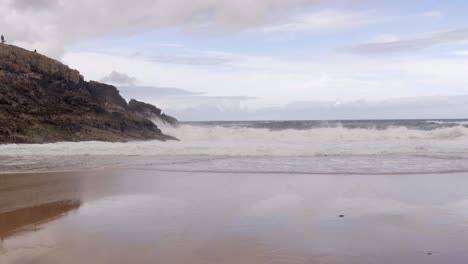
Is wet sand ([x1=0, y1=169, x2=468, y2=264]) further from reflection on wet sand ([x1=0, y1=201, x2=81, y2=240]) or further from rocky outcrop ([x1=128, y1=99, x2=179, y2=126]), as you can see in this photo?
rocky outcrop ([x1=128, y1=99, x2=179, y2=126])

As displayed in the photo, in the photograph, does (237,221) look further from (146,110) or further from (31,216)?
(146,110)

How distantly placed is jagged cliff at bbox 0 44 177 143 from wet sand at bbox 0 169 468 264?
14086mm

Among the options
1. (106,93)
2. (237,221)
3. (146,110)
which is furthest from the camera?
(146,110)

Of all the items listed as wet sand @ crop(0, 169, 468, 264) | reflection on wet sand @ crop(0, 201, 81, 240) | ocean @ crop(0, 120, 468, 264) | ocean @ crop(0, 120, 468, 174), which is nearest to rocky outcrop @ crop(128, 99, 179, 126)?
ocean @ crop(0, 120, 468, 174)

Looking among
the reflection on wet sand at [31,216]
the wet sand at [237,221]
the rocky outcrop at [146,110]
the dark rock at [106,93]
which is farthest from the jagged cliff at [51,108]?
the reflection on wet sand at [31,216]

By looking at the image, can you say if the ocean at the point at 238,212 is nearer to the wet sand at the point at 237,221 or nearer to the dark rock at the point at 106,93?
the wet sand at the point at 237,221

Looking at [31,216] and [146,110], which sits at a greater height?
[146,110]

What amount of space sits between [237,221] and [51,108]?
72.7 ft

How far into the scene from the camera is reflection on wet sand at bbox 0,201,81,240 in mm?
5980

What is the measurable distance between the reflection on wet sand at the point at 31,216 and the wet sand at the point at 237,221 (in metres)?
0.02

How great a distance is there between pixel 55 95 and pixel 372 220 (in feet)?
79.9

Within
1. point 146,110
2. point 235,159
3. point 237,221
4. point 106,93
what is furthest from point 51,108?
point 237,221

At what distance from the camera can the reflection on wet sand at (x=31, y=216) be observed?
19.6 ft

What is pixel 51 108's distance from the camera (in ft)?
83.8
